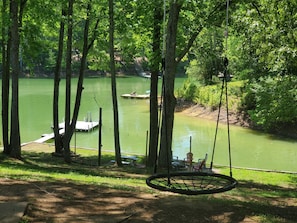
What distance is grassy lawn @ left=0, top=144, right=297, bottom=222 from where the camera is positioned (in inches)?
207

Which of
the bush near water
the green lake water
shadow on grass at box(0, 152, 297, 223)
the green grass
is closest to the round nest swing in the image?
shadow on grass at box(0, 152, 297, 223)

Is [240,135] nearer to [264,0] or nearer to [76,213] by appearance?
[264,0]

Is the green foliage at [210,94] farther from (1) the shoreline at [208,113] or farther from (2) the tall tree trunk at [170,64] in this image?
(2) the tall tree trunk at [170,64]

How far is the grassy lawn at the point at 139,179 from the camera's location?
5.26m

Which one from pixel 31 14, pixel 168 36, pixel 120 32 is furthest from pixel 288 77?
pixel 31 14

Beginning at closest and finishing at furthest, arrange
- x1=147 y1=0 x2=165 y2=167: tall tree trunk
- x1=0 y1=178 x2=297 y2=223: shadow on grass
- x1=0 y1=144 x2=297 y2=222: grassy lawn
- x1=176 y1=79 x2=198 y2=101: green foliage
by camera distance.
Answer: x1=0 y1=178 x2=297 y2=223: shadow on grass < x1=0 y1=144 x2=297 y2=222: grassy lawn < x1=147 y1=0 x2=165 y2=167: tall tree trunk < x1=176 y1=79 x2=198 y2=101: green foliage

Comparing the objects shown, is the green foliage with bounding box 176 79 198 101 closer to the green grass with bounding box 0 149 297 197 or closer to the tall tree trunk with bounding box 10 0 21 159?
the green grass with bounding box 0 149 297 197

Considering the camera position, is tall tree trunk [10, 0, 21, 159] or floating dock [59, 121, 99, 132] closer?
tall tree trunk [10, 0, 21, 159]

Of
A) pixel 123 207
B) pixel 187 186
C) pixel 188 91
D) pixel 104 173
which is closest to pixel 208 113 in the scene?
pixel 188 91

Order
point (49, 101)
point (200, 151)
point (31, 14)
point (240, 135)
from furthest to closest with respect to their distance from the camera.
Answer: point (49, 101) → point (240, 135) → point (200, 151) → point (31, 14)

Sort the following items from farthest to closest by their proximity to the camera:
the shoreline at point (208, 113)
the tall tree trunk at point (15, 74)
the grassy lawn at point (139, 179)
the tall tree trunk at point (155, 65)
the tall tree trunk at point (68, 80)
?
1. the shoreline at point (208, 113)
2. the tall tree trunk at point (68, 80)
3. the tall tree trunk at point (155, 65)
4. the tall tree trunk at point (15, 74)
5. the grassy lawn at point (139, 179)

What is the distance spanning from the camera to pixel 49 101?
3600 centimetres

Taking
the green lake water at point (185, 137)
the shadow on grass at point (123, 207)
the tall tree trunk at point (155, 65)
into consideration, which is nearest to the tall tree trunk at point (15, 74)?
the tall tree trunk at point (155, 65)

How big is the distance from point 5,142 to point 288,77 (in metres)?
8.47
